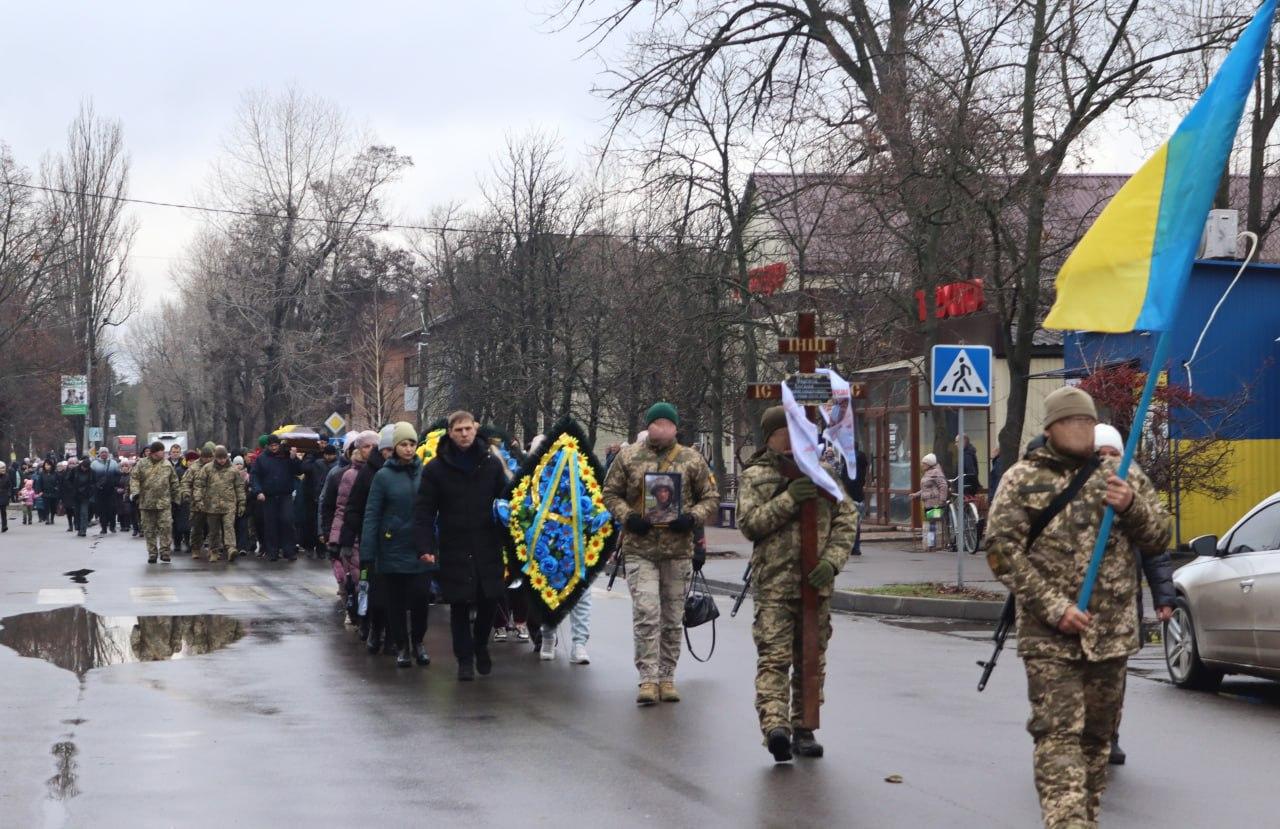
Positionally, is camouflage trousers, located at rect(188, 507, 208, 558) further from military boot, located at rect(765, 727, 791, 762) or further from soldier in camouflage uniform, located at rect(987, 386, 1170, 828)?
soldier in camouflage uniform, located at rect(987, 386, 1170, 828)

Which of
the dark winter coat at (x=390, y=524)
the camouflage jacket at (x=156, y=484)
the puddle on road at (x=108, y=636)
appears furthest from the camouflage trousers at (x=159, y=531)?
the dark winter coat at (x=390, y=524)

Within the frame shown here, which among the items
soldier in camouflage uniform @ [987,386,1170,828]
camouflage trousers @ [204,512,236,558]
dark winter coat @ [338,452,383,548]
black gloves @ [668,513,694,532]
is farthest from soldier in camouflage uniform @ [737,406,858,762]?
camouflage trousers @ [204,512,236,558]

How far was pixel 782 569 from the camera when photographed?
28.9 ft

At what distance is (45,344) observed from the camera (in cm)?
7406

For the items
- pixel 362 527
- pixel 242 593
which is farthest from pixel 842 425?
pixel 242 593

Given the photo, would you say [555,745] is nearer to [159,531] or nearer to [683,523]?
[683,523]

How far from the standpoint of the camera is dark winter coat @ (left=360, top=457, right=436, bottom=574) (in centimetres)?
1281

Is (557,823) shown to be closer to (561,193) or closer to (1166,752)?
(1166,752)

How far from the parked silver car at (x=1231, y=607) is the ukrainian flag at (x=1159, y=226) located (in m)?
4.60

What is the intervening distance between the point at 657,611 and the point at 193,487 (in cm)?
1818

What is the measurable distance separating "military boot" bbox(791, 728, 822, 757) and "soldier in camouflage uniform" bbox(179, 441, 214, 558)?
2023 centimetres

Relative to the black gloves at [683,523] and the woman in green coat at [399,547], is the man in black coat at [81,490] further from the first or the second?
the black gloves at [683,523]

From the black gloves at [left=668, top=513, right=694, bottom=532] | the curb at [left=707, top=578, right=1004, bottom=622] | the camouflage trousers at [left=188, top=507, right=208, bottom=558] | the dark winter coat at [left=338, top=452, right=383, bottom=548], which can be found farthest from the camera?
the camouflage trousers at [left=188, top=507, right=208, bottom=558]

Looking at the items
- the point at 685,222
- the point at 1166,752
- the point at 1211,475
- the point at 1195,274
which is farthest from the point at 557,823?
the point at 685,222
